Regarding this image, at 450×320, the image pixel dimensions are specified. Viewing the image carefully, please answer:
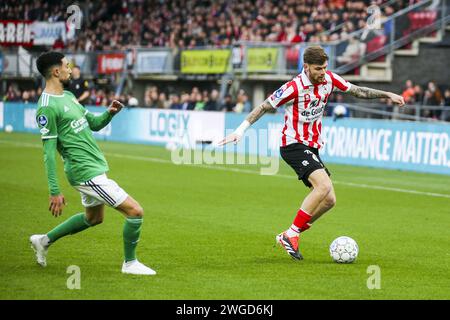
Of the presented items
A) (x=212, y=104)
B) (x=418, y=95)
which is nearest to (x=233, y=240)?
(x=418, y=95)

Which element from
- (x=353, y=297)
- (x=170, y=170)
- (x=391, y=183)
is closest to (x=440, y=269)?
(x=353, y=297)

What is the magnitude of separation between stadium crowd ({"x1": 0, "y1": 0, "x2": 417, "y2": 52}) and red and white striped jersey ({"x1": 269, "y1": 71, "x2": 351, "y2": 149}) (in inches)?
850

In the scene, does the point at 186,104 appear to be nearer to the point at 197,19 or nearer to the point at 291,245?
the point at 197,19

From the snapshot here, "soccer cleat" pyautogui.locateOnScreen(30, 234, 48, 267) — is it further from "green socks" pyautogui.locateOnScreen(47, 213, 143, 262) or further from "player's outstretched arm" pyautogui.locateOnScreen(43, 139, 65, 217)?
"player's outstretched arm" pyautogui.locateOnScreen(43, 139, 65, 217)

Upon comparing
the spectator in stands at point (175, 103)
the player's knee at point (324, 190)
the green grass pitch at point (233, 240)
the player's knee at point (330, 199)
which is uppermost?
the spectator in stands at point (175, 103)

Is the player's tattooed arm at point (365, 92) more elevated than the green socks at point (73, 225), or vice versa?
the player's tattooed arm at point (365, 92)

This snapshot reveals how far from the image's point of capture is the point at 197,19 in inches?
1650

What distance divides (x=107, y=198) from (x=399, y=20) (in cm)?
2338

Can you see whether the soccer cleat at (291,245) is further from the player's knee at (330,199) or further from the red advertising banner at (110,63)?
the red advertising banner at (110,63)

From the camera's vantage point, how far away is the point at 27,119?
40.8 metres

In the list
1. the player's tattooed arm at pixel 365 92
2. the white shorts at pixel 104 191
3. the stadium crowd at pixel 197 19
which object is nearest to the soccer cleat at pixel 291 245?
the player's tattooed arm at pixel 365 92

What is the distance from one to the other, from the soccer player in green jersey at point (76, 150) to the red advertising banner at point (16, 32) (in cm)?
3626

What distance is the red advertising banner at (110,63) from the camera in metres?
41.8
